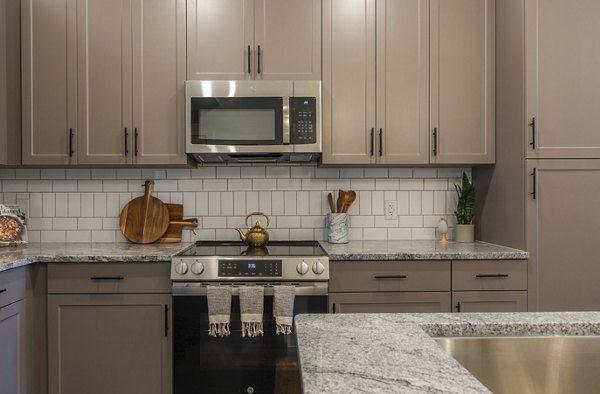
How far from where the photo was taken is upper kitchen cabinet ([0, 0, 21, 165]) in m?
2.29

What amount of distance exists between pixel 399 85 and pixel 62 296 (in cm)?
207

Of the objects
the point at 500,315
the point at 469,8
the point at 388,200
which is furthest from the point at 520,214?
the point at 500,315

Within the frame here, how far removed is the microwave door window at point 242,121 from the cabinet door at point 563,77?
1302 mm

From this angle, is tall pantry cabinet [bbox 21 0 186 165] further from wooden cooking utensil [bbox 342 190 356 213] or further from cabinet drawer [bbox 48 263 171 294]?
wooden cooking utensil [bbox 342 190 356 213]

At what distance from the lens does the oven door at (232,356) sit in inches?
80.2

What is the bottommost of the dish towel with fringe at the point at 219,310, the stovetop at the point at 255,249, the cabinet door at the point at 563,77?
the dish towel with fringe at the point at 219,310

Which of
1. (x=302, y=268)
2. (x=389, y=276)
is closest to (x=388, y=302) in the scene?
(x=389, y=276)

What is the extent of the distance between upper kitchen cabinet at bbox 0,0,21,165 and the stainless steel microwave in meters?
0.96

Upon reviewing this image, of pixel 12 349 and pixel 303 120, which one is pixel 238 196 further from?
pixel 12 349

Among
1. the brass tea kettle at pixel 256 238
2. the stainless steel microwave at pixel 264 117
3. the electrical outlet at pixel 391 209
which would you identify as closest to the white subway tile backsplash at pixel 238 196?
the electrical outlet at pixel 391 209

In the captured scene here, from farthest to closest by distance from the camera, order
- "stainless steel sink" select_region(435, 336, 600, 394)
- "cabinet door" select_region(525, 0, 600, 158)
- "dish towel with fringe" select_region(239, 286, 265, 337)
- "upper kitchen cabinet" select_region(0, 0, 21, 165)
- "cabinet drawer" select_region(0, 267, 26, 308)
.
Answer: "upper kitchen cabinet" select_region(0, 0, 21, 165) < "cabinet door" select_region(525, 0, 600, 158) < "dish towel with fringe" select_region(239, 286, 265, 337) < "cabinet drawer" select_region(0, 267, 26, 308) < "stainless steel sink" select_region(435, 336, 600, 394)

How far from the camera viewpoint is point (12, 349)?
1.93 meters

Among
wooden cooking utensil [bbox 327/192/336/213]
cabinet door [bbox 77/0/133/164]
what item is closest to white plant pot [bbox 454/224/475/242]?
wooden cooking utensil [bbox 327/192/336/213]

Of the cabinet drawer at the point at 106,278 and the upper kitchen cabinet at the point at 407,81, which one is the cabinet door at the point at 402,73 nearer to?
the upper kitchen cabinet at the point at 407,81
